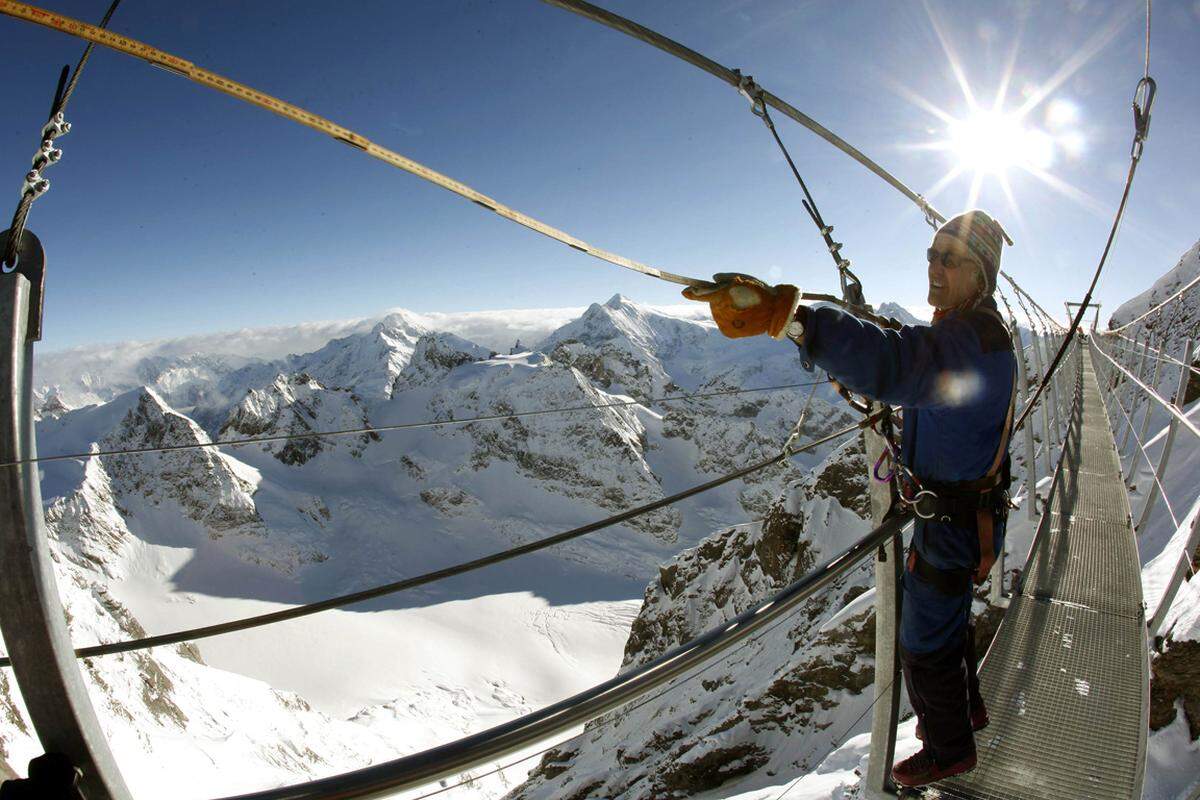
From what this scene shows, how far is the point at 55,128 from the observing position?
1510mm

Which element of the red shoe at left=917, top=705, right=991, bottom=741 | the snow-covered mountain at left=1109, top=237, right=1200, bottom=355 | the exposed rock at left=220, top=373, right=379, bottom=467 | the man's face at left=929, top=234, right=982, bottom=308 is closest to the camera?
the man's face at left=929, top=234, right=982, bottom=308

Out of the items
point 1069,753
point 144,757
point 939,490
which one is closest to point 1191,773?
point 1069,753

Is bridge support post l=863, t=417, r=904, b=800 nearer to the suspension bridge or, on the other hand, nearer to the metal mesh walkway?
the suspension bridge

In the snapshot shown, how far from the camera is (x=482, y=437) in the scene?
5541 inches

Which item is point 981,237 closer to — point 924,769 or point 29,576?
point 924,769

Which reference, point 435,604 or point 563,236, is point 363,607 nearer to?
point 435,604

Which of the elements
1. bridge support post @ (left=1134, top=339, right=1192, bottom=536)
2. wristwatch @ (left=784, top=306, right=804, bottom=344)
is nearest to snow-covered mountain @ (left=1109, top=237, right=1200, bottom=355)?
bridge support post @ (left=1134, top=339, right=1192, bottom=536)

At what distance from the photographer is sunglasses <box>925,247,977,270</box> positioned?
2.32m

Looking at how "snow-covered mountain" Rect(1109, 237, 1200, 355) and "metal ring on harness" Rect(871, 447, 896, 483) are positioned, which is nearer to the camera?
"metal ring on harness" Rect(871, 447, 896, 483)

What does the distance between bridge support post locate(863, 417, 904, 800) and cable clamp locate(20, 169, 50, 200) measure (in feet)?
9.11

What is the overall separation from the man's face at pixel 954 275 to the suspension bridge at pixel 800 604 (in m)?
0.33

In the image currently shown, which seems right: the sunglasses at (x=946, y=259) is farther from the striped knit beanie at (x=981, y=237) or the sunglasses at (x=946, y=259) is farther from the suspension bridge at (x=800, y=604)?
the suspension bridge at (x=800, y=604)

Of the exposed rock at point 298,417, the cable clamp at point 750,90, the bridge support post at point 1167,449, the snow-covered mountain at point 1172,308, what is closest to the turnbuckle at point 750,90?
the cable clamp at point 750,90

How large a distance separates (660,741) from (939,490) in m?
19.4
